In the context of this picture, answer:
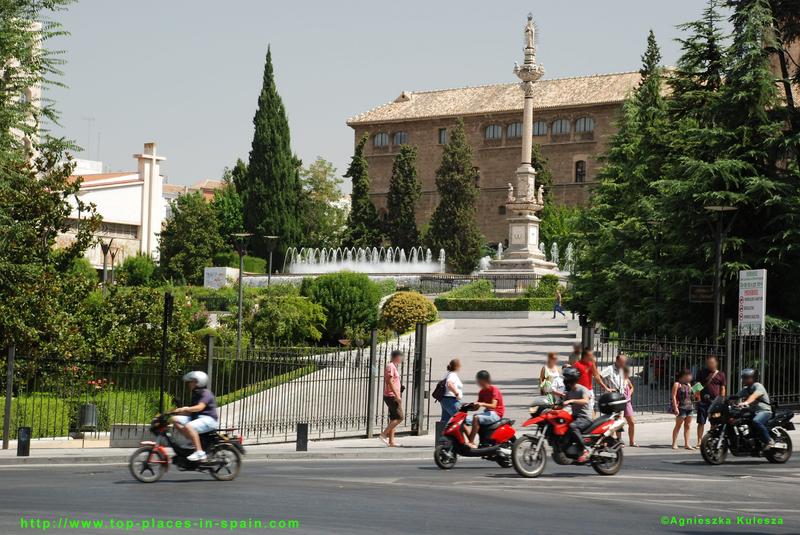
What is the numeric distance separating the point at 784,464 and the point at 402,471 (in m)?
6.01

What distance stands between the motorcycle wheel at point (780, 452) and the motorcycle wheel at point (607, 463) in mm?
3517

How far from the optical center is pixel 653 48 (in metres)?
56.9

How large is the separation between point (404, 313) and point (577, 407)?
107 feet

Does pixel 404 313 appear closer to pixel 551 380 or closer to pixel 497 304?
pixel 497 304

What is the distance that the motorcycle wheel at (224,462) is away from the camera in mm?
14836

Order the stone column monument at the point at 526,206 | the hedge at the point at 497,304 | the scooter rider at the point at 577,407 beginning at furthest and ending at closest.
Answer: the stone column monument at the point at 526,206, the hedge at the point at 497,304, the scooter rider at the point at 577,407

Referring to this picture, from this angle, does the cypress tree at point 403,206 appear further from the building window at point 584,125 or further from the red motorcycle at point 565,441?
the red motorcycle at point 565,441

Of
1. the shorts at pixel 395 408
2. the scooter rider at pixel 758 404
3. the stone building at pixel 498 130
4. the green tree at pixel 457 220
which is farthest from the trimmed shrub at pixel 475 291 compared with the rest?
the scooter rider at pixel 758 404

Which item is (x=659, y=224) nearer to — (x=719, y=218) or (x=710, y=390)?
(x=719, y=218)

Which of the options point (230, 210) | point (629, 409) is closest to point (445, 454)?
point (629, 409)

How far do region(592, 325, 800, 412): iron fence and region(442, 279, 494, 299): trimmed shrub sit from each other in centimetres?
3316

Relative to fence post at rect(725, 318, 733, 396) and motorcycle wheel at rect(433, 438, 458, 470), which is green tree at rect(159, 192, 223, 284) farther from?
motorcycle wheel at rect(433, 438, 458, 470)

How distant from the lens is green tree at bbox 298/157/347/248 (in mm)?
97750

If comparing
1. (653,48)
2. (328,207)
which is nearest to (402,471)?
(653,48)
